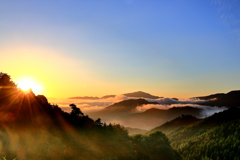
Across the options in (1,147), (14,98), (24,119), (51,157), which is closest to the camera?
(1,147)

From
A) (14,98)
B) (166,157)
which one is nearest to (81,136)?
(14,98)

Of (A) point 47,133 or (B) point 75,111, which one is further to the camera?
(B) point 75,111

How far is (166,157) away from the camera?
69.4 m

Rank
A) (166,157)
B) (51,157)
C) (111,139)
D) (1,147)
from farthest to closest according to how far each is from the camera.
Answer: (166,157), (111,139), (51,157), (1,147)

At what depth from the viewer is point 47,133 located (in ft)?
103

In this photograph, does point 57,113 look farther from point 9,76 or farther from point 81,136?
point 9,76

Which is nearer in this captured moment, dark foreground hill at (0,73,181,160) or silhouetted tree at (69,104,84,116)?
dark foreground hill at (0,73,181,160)

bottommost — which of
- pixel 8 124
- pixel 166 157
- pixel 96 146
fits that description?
pixel 166 157

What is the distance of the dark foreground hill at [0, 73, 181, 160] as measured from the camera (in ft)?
86.7

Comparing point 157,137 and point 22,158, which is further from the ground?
point 22,158

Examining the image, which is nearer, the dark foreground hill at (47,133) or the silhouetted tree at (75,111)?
the dark foreground hill at (47,133)

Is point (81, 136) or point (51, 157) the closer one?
point (51, 157)

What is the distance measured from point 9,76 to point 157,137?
59.9 m

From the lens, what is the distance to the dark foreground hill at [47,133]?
1040 inches
